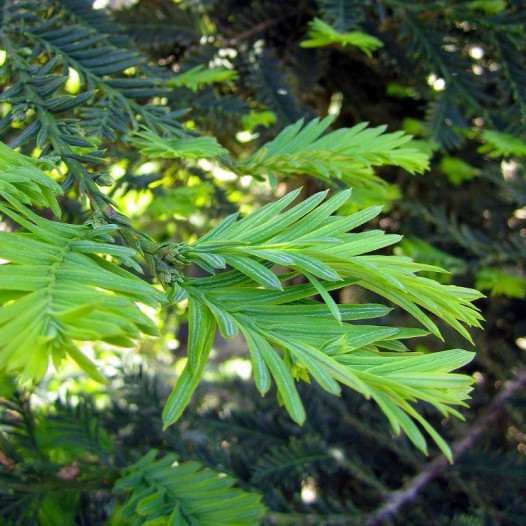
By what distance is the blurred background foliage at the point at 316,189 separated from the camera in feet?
2.19

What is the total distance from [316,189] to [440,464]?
463 mm

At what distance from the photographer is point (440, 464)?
0.84 meters

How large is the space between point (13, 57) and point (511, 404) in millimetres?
847

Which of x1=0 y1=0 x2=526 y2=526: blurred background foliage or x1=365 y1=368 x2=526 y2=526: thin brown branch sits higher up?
x1=0 y1=0 x2=526 y2=526: blurred background foliage

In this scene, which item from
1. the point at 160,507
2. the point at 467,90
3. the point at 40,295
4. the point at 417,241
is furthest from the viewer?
the point at 417,241

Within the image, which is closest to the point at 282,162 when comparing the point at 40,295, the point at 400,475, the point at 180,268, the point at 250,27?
the point at 180,268

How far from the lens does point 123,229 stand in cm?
39

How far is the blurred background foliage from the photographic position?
0.67m

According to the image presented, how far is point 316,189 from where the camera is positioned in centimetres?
94

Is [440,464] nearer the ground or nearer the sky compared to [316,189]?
nearer the ground

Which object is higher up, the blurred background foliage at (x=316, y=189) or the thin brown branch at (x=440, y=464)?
the blurred background foliage at (x=316, y=189)

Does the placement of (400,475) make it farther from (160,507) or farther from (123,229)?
(123,229)

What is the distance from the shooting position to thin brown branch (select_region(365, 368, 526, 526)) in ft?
2.47

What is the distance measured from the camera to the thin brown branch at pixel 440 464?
753 mm
